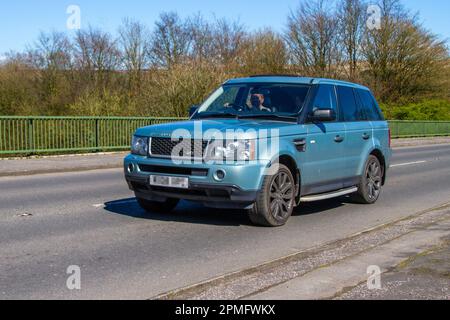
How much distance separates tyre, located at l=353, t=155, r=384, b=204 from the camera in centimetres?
1058

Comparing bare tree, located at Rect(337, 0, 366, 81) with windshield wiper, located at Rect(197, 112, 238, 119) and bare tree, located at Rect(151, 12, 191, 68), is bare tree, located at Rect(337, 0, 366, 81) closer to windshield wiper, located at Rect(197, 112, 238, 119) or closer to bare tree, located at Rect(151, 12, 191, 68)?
bare tree, located at Rect(151, 12, 191, 68)

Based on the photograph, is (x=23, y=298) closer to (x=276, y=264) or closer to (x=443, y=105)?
(x=276, y=264)

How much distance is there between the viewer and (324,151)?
9.15 m

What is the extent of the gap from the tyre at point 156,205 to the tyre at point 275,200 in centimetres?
159

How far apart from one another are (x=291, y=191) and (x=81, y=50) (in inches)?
1723

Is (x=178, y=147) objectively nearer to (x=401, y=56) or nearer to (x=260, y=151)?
(x=260, y=151)

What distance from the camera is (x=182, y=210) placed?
967 centimetres

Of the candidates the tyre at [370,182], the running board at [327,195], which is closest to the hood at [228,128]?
the running board at [327,195]

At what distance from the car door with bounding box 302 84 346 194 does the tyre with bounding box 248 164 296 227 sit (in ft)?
1.33

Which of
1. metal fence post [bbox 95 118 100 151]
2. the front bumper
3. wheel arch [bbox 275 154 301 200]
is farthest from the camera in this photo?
metal fence post [bbox 95 118 100 151]

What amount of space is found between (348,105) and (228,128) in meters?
3.24

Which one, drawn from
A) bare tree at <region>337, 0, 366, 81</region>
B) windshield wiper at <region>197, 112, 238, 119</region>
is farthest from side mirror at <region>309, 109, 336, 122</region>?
bare tree at <region>337, 0, 366, 81</region>

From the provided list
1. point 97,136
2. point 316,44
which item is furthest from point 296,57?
point 97,136

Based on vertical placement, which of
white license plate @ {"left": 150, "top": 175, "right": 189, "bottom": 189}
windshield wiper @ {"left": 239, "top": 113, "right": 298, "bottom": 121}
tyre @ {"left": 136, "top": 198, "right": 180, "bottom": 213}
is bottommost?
tyre @ {"left": 136, "top": 198, "right": 180, "bottom": 213}
